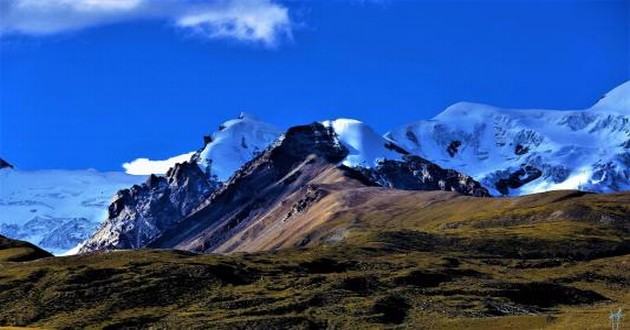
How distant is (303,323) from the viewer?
185 meters

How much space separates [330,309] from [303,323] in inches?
493

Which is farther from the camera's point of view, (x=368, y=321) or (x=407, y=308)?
(x=407, y=308)

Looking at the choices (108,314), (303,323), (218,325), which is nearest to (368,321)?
(303,323)

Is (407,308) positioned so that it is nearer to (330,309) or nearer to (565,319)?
(330,309)

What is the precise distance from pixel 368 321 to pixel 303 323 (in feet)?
32.9

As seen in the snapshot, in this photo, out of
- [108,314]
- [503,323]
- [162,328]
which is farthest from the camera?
[108,314]

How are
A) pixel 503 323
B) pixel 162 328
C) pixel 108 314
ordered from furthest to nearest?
pixel 108 314 → pixel 162 328 → pixel 503 323

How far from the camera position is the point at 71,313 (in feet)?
642

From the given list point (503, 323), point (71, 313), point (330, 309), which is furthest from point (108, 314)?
point (503, 323)

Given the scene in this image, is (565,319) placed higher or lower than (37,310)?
lower

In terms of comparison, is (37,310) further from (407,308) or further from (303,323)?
(407,308)

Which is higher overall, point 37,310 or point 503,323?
point 37,310

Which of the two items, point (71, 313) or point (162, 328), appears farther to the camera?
point (71, 313)

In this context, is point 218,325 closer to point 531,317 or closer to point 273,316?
point 273,316
